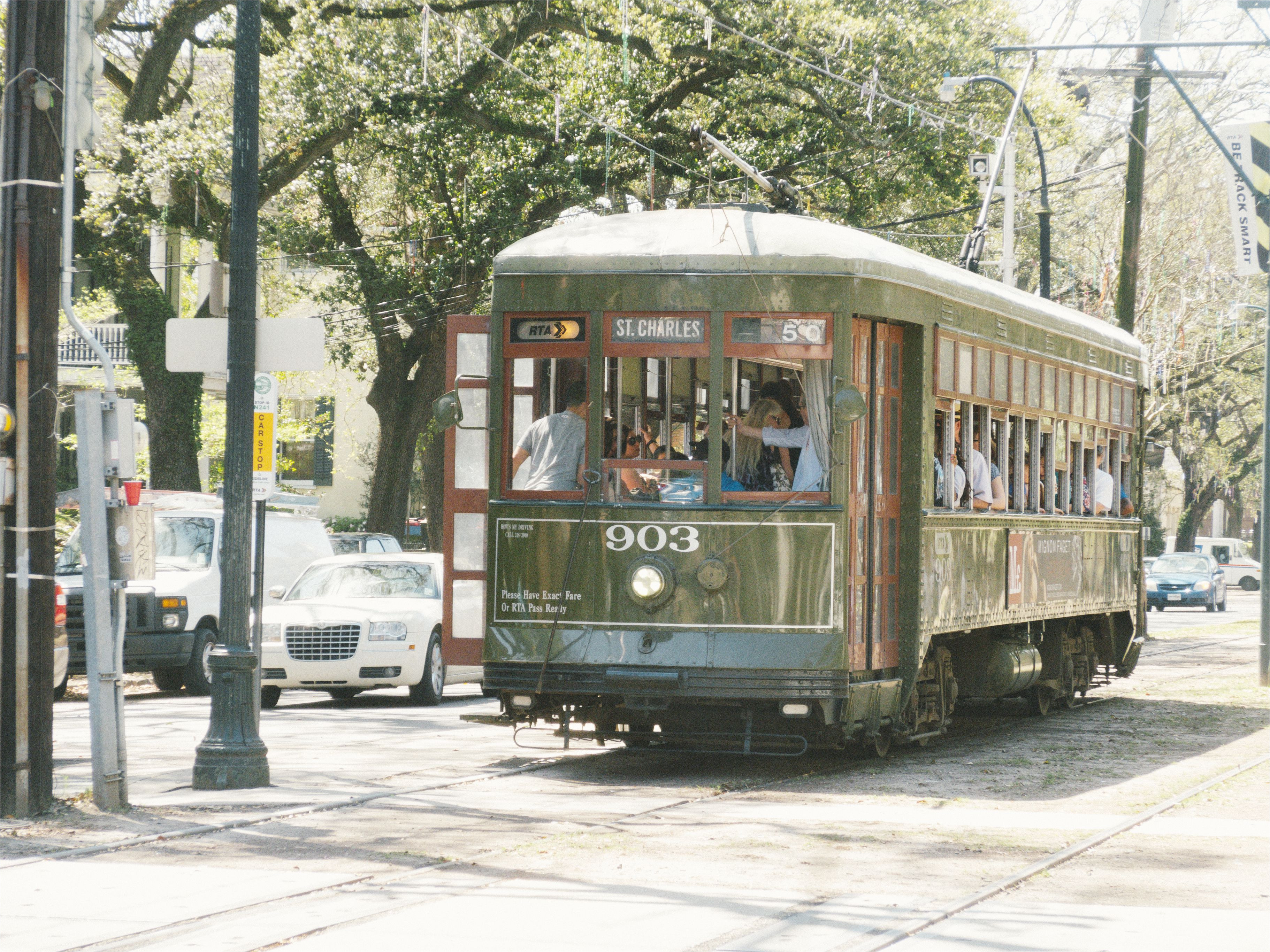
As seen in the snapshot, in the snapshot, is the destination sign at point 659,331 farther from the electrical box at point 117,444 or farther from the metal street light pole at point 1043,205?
the metal street light pole at point 1043,205

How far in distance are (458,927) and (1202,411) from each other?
49.7 metres

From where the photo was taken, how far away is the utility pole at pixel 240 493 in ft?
33.7

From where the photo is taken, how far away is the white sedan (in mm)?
16188

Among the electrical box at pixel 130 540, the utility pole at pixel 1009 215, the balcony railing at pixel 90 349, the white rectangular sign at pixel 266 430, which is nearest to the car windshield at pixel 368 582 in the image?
the white rectangular sign at pixel 266 430

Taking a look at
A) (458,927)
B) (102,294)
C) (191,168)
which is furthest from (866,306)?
(102,294)

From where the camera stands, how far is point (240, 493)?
10.4m

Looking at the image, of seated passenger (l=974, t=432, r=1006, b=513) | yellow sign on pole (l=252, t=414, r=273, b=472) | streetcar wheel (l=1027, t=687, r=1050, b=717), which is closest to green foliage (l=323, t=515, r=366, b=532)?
streetcar wheel (l=1027, t=687, r=1050, b=717)

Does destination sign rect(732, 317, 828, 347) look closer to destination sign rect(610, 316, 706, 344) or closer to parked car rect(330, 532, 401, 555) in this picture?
destination sign rect(610, 316, 706, 344)

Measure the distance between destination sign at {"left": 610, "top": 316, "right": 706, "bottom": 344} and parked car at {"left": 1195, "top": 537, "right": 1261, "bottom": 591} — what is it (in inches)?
1912

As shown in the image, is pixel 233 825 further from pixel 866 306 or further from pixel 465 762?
pixel 866 306

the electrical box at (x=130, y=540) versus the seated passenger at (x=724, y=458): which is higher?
the seated passenger at (x=724, y=458)

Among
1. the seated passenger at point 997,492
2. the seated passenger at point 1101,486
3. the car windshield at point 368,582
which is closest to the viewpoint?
the seated passenger at point 997,492

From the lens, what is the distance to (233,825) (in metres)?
8.87

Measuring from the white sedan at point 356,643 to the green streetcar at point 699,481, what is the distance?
493 cm
